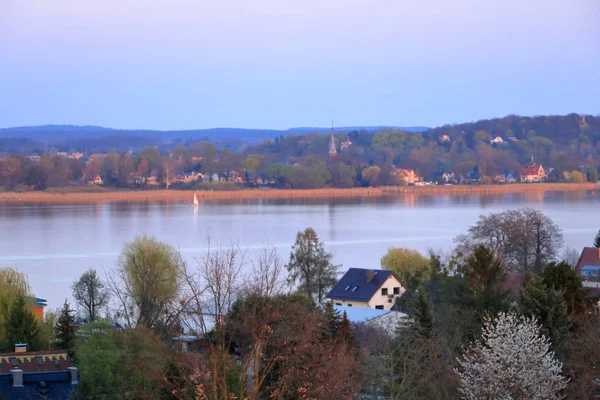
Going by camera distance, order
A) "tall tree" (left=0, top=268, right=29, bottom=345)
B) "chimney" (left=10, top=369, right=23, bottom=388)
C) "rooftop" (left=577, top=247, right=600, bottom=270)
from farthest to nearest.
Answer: "rooftop" (left=577, top=247, right=600, bottom=270) < "tall tree" (left=0, top=268, right=29, bottom=345) < "chimney" (left=10, top=369, right=23, bottom=388)

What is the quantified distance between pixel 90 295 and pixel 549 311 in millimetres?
9145

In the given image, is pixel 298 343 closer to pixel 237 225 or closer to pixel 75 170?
pixel 237 225

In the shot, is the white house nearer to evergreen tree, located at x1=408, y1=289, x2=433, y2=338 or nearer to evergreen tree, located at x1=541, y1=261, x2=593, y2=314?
evergreen tree, located at x1=408, y1=289, x2=433, y2=338

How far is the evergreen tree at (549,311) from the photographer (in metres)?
7.82

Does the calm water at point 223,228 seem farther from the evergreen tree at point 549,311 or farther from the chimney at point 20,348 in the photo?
the evergreen tree at point 549,311

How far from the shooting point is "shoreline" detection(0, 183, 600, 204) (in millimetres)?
60797

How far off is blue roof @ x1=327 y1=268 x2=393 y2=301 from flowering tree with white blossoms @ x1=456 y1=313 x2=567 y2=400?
29.4ft

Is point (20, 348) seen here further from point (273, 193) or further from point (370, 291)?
point (273, 193)

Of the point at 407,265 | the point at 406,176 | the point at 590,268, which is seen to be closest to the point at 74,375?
the point at 407,265

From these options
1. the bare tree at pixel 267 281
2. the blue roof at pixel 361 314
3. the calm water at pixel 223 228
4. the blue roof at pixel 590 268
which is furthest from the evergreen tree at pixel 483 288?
the calm water at pixel 223 228

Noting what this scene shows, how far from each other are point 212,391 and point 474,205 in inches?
1914

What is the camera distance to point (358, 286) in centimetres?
1631

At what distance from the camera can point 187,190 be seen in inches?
2746

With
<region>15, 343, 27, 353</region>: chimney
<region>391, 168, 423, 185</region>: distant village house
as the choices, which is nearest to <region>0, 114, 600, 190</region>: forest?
<region>391, 168, 423, 185</region>: distant village house
